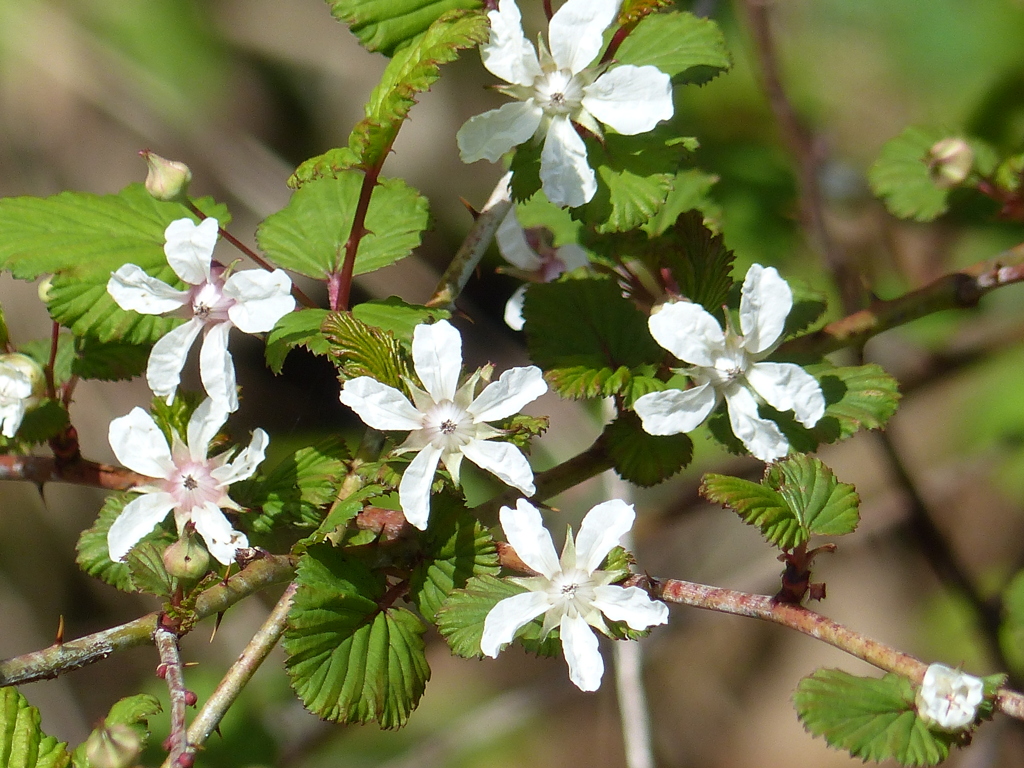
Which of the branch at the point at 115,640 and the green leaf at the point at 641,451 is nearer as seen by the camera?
the branch at the point at 115,640

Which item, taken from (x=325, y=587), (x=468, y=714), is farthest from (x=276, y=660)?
(x=325, y=587)

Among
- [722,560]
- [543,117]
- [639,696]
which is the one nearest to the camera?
[543,117]

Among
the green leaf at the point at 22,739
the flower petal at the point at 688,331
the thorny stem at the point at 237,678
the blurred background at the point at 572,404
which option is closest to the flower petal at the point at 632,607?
the flower petal at the point at 688,331

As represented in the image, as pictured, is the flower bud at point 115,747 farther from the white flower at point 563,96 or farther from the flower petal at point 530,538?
the white flower at point 563,96

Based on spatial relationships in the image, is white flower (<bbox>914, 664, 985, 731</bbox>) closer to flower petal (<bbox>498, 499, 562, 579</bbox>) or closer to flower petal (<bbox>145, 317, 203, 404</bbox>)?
flower petal (<bbox>498, 499, 562, 579</bbox>)

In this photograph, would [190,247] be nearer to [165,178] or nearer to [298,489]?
[165,178]

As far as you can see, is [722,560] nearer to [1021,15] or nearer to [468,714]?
[468,714]
